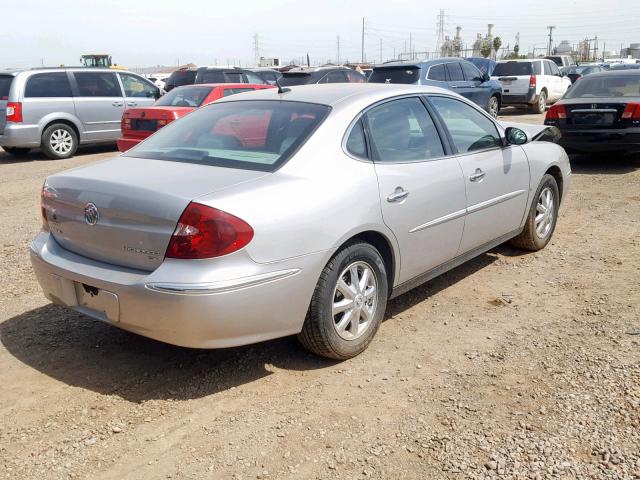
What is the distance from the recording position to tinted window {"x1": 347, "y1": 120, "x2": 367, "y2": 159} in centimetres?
381

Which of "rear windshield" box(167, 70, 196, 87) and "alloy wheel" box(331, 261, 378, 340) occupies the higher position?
"rear windshield" box(167, 70, 196, 87)

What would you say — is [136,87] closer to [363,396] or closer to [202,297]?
[202,297]

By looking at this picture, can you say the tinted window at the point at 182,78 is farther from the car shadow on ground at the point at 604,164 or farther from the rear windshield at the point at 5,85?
the car shadow on ground at the point at 604,164

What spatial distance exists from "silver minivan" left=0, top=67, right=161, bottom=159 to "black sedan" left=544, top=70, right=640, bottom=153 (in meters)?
8.27

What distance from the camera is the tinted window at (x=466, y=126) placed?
464 centimetres

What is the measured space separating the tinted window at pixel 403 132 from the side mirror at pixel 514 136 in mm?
888

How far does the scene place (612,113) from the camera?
31.0 ft

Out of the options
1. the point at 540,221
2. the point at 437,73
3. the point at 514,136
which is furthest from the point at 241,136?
the point at 437,73

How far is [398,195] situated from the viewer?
12.8ft

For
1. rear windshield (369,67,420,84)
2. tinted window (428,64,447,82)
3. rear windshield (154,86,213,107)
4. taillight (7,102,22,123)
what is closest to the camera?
rear windshield (154,86,213,107)

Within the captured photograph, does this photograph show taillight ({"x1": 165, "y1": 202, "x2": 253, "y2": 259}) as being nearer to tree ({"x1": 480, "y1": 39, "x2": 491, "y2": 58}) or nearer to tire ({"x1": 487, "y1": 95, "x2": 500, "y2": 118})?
tire ({"x1": 487, "y1": 95, "x2": 500, "y2": 118})

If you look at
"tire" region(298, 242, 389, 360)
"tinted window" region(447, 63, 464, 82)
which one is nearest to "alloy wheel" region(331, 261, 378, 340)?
"tire" region(298, 242, 389, 360)

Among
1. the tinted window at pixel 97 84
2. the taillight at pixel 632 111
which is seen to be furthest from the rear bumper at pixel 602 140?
the tinted window at pixel 97 84

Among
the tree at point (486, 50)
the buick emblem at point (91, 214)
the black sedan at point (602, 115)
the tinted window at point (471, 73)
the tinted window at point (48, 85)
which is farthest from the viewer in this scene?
the tree at point (486, 50)
